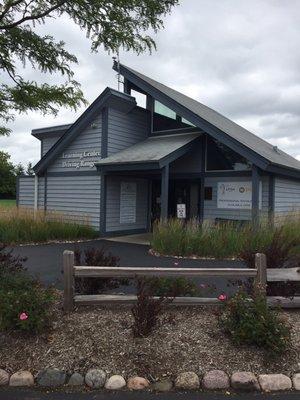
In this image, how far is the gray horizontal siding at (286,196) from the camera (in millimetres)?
15890

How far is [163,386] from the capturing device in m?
4.22

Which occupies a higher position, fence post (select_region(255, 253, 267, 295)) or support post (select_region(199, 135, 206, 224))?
support post (select_region(199, 135, 206, 224))

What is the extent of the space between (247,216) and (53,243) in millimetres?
6727

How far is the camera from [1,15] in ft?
19.8

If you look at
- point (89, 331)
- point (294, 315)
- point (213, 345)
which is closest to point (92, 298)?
point (89, 331)

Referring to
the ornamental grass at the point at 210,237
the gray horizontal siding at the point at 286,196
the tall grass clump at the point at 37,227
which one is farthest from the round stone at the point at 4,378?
the gray horizontal siding at the point at 286,196

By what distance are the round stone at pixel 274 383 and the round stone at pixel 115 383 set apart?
133 cm

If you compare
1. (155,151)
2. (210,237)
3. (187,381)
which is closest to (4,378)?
(187,381)

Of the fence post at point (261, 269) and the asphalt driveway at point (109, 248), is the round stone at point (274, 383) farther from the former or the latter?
the asphalt driveway at point (109, 248)

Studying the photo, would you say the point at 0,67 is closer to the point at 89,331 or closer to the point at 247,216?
the point at 89,331

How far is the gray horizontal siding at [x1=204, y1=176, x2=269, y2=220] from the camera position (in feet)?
50.5

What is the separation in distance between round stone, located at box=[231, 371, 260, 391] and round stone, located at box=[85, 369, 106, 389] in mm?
1264

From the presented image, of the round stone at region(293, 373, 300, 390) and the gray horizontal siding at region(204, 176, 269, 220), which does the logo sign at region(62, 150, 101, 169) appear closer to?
the gray horizontal siding at region(204, 176, 269, 220)

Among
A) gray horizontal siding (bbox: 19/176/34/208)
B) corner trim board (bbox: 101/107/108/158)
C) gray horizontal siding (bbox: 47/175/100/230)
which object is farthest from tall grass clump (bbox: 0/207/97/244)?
gray horizontal siding (bbox: 19/176/34/208)
